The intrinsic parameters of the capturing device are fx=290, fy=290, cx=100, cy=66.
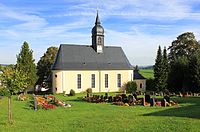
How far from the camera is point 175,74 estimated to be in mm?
54750

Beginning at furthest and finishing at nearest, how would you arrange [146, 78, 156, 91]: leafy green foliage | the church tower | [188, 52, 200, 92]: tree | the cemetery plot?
[146, 78, 156, 91]: leafy green foliage → the church tower → [188, 52, 200, 92]: tree → the cemetery plot

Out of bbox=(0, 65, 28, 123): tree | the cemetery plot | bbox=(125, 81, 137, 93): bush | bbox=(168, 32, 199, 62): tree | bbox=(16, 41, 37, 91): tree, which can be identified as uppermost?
bbox=(168, 32, 199, 62): tree

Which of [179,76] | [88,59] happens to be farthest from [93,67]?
[179,76]

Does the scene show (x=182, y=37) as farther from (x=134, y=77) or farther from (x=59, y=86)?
(x=59, y=86)

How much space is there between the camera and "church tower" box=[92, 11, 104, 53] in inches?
2359

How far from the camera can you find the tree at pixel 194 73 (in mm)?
49000

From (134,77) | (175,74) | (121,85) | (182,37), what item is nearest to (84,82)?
(121,85)

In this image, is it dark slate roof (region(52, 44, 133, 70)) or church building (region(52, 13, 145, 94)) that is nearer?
church building (region(52, 13, 145, 94))

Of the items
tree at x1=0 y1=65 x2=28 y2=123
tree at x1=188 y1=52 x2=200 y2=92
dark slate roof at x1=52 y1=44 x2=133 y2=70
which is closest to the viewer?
tree at x1=0 y1=65 x2=28 y2=123

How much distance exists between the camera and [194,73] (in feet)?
164

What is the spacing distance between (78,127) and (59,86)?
38.0 metres

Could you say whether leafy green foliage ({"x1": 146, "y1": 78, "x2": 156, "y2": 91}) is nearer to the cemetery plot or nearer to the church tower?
the church tower

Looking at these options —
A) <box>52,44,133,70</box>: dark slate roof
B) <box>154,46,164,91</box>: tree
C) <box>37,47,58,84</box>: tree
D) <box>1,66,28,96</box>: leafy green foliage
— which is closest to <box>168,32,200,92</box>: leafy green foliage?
<box>154,46,164,91</box>: tree

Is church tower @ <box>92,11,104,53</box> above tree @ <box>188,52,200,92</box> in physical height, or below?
above
